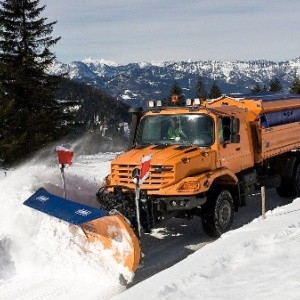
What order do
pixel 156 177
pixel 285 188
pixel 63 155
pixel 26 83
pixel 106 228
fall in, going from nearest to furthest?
pixel 106 228 → pixel 156 177 → pixel 63 155 → pixel 285 188 → pixel 26 83

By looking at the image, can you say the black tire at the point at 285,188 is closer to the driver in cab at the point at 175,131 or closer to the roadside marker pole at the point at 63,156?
the driver in cab at the point at 175,131

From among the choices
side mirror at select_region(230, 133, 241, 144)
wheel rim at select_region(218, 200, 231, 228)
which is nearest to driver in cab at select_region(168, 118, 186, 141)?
side mirror at select_region(230, 133, 241, 144)

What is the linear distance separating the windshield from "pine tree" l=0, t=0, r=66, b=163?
16.3 meters

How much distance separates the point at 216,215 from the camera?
28.6 ft

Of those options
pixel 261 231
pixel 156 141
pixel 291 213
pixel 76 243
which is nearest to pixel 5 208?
pixel 76 243

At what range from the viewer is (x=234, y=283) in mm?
5449

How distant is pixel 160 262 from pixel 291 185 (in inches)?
216

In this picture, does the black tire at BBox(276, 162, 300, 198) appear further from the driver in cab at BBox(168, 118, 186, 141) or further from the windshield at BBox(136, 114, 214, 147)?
the driver in cab at BBox(168, 118, 186, 141)

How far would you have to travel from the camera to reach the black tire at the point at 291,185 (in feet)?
39.4

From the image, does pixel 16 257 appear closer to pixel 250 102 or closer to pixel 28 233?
pixel 28 233

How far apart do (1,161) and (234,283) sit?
853 inches

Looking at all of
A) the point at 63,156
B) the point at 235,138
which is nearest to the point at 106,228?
the point at 63,156

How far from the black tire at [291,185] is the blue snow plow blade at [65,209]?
673 cm

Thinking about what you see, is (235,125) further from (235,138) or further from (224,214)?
(224,214)
